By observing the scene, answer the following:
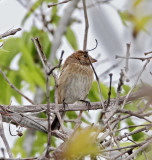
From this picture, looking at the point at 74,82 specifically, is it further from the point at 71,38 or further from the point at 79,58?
the point at 71,38

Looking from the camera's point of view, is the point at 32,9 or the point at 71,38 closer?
the point at 32,9

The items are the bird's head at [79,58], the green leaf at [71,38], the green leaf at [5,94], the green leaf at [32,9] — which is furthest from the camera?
the green leaf at [71,38]

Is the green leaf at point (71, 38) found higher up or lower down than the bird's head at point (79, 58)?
lower down

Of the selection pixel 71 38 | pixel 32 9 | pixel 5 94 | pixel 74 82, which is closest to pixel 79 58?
pixel 74 82

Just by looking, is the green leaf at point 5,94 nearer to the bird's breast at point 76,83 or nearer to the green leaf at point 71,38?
the bird's breast at point 76,83

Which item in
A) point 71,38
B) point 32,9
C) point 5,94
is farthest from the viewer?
point 71,38

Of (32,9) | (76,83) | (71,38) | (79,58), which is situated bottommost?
(76,83)

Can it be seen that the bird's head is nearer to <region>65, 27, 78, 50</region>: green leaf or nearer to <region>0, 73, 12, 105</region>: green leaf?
<region>0, 73, 12, 105</region>: green leaf

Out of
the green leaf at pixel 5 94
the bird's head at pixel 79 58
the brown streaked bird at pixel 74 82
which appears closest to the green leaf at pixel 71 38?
the bird's head at pixel 79 58

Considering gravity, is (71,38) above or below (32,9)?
below

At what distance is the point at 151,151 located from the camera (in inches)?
97.4

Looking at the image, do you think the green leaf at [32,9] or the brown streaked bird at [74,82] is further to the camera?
the green leaf at [32,9]

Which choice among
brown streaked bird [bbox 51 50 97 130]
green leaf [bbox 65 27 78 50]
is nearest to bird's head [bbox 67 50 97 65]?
brown streaked bird [bbox 51 50 97 130]

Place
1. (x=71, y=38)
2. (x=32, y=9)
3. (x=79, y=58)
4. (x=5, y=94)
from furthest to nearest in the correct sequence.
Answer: (x=71, y=38), (x=32, y=9), (x=79, y=58), (x=5, y=94)
